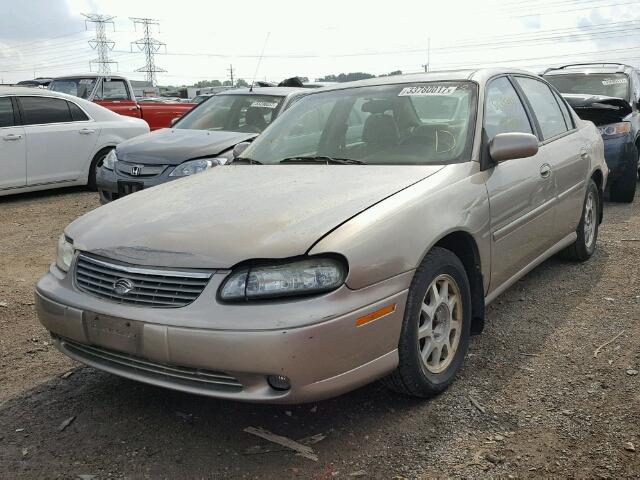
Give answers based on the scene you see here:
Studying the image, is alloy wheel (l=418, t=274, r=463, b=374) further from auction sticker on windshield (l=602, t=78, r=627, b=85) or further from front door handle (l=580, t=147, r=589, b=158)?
auction sticker on windshield (l=602, t=78, r=627, b=85)

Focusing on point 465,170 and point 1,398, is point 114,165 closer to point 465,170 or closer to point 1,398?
point 1,398

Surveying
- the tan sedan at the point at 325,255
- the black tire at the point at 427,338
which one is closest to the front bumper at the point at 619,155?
the tan sedan at the point at 325,255

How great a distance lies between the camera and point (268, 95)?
308 inches

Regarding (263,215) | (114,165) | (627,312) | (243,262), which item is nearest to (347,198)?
(263,215)

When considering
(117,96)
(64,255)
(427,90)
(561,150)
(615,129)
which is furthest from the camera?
(117,96)

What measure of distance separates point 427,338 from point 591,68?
8668 millimetres

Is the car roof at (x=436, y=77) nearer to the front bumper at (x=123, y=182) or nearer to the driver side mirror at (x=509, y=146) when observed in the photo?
the driver side mirror at (x=509, y=146)

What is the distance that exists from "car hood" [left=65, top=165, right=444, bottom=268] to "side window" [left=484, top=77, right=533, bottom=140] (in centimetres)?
71

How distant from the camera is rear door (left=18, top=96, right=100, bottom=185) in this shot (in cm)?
867

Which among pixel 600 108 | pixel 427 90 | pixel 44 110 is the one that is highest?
pixel 427 90

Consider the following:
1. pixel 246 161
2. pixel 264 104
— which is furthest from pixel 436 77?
pixel 264 104

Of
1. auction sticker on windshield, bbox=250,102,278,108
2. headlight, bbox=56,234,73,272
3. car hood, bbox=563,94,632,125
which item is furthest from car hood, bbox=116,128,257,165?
car hood, bbox=563,94,632,125

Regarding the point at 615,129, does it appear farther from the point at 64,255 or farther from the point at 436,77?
the point at 64,255

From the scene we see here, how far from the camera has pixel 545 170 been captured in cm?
413
